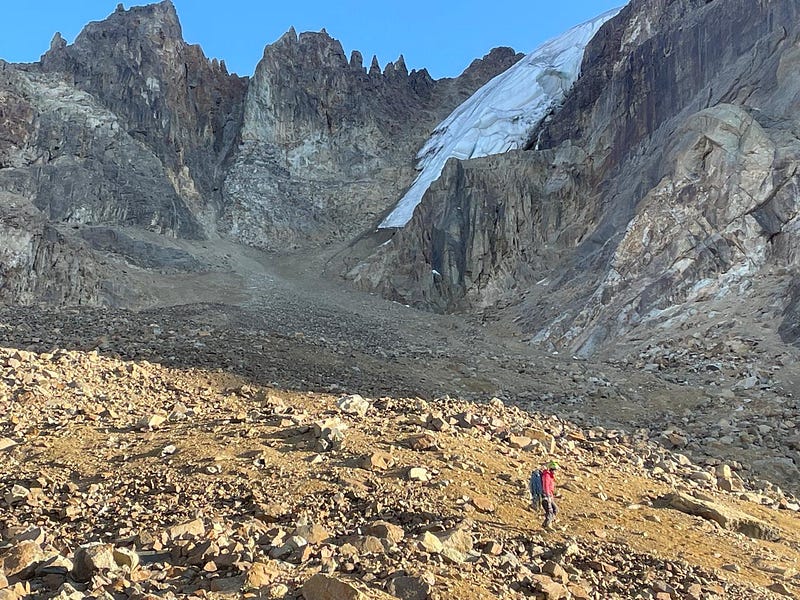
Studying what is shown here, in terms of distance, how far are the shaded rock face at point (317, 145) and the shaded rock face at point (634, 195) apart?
1457 cm

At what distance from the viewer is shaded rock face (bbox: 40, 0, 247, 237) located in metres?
47.7

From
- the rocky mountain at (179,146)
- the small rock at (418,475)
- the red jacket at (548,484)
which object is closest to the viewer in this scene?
the red jacket at (548,484)

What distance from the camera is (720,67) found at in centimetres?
2700

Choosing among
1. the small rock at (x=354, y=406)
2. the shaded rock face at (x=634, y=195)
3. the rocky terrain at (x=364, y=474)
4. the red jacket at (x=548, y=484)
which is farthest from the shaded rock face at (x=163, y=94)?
the red jacket at (x=548, y=484)

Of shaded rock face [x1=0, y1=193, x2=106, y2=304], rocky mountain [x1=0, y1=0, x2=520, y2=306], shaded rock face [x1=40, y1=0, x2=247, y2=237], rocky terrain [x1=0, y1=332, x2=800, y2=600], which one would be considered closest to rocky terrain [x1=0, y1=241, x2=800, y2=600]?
rocky terrain [x1=0, y1=332, x2=800, y2=600]

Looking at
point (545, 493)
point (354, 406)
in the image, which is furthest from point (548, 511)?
point (354, 406)

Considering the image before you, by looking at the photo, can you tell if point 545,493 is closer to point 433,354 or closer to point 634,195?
point 433,354

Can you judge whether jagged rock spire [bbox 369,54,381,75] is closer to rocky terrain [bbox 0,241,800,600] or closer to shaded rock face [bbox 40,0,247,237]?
shaded rock face [bbox 40,0,247,237]

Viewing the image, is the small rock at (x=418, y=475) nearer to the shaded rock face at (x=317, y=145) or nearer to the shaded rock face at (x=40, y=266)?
the shaded rock face at (x=40, y=266)

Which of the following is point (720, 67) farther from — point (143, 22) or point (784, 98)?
point (143, 22)

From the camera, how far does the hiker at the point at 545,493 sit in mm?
5520

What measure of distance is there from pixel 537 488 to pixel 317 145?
55024 mm

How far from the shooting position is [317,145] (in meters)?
57.8

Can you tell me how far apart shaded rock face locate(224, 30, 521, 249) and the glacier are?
695cm
